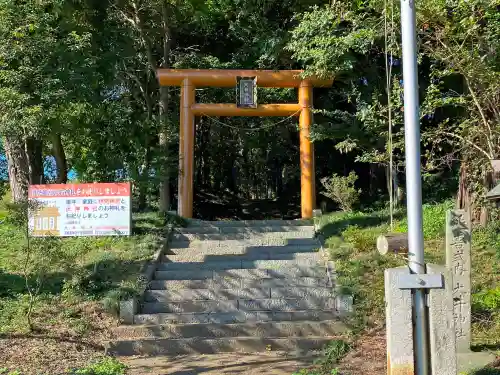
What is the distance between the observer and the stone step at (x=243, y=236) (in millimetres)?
10719

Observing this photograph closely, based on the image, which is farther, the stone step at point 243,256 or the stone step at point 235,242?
the stone step at point 235,242

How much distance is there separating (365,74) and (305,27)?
304 centimetres

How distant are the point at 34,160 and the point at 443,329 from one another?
11.5 meters

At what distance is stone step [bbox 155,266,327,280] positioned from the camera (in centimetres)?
870

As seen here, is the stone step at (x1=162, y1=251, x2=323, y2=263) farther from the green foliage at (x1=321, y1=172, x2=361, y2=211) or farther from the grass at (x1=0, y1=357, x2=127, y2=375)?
the grass at (x1=0, y1=357, x2=127, y2=375)

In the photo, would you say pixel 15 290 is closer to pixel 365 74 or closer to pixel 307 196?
pixel 307 196

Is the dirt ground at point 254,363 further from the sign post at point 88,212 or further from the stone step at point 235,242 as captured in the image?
the sign post at point 88,212

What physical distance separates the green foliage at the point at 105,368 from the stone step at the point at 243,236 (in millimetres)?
4589

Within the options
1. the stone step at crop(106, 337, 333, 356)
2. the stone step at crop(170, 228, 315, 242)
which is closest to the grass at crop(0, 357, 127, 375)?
the stone step at crop(106, 337, 333, 356)

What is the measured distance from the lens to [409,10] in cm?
431

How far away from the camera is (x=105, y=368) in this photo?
5703mm

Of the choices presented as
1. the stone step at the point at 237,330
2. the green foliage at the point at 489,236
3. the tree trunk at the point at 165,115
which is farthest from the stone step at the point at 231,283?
the tree trunk at the point at 165,115

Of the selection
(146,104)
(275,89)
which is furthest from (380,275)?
(146,104)

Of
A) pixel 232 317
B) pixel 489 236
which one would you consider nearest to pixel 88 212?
pixel 232 317
